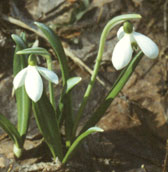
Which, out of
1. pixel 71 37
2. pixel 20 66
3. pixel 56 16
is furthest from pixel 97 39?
pixel 20 66

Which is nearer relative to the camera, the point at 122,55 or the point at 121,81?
the point at 122,55

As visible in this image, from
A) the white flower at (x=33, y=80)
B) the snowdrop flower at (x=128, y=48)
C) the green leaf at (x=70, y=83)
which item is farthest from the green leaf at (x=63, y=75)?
the snowdrop flower at (x=128, y=48)

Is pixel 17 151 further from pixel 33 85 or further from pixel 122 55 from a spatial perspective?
pixel 122 55

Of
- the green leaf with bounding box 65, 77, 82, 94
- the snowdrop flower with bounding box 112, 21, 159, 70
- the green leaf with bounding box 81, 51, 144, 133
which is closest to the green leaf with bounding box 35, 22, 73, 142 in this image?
the green leaf with bounding box 65, 77, 82, 94

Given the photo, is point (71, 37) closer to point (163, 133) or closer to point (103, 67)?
point (103, 67)

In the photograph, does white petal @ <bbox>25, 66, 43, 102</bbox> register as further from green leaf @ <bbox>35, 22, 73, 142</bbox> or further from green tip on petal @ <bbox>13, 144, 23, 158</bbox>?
green tip on petal @ <bbox>13, 144, 23, 158</bbox>

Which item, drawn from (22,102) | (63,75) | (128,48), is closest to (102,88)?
(63,75)

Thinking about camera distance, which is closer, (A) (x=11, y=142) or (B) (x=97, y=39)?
(A) (x=11, y=142)
